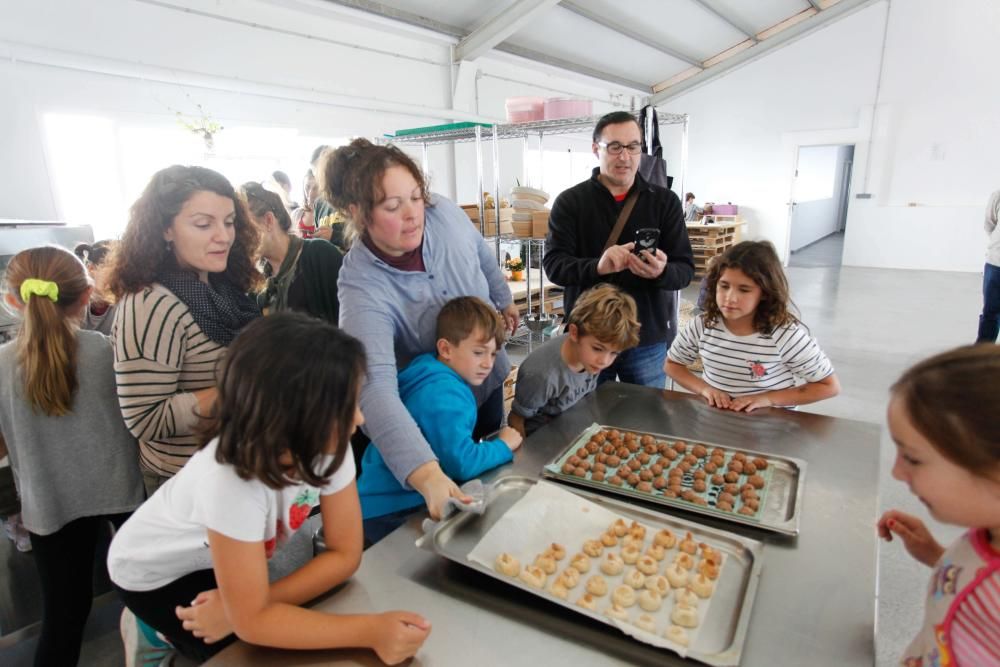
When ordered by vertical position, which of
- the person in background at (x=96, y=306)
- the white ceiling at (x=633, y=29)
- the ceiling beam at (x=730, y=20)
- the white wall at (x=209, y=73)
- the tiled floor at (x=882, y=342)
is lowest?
the tiled floor at (x=882, y=342)

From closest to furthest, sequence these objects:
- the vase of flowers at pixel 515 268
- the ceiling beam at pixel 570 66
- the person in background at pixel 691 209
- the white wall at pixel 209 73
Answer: the white wall at pixel 209 73, the vase of flowers at pixel 515 268, the ceiling beam at pixel 570 66, the person in background at pixel 691 209

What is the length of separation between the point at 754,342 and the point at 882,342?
3.86 metres

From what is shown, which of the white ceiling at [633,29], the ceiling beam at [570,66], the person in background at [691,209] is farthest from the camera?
the person in background at [691,209]

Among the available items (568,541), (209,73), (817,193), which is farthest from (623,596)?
(817,193)

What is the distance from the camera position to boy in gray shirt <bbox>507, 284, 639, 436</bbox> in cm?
149

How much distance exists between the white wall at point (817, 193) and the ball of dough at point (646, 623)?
1062 centimetres

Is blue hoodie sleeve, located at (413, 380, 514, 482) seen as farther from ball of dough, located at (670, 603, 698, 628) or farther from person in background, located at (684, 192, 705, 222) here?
person in background, located at (684, 192, 705, 222)

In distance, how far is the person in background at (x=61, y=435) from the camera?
1324 mm

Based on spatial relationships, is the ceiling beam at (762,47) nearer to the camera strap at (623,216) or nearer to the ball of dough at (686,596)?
the camera strap at (623,216)

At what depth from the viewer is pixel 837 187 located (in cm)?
1402

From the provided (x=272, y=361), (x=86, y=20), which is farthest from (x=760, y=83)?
(x=272, y=361)

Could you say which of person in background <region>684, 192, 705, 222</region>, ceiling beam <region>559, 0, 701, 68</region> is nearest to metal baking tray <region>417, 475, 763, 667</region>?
ceiling beam <region>559, 0, 701, 68</region>

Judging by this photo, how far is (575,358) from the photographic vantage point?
5.24 ft

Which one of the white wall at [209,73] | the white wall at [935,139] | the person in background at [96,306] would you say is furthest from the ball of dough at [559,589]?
the white wall at [935,139]
